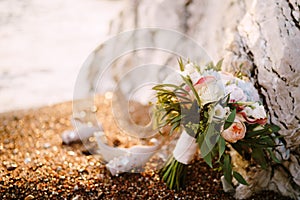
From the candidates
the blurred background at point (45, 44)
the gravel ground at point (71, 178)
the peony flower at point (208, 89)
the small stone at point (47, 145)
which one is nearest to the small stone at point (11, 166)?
the gravel ground at point (71, 178)

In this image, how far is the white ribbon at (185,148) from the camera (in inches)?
78.5

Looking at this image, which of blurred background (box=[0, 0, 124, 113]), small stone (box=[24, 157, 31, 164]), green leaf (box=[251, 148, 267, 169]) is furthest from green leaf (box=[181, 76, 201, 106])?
blurred background (box=[0, 0, 124, 113])

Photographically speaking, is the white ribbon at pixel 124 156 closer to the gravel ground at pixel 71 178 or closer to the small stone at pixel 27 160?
the gravel ground at pixel 71 178

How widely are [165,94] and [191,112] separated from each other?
0.48 ft

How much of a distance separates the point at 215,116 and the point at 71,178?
2.54 feet

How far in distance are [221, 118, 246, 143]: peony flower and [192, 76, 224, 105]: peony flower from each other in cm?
13

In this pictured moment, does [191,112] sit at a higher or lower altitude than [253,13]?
lower

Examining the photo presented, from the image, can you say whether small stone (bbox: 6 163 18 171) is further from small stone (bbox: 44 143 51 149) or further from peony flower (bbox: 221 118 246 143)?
peony flower (bbox: 221 118 246 143)

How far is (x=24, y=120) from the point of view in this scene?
2.77 metres

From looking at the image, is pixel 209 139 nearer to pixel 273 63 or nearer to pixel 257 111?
pixel 257 111

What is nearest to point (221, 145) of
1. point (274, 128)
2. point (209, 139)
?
point (209, 139)

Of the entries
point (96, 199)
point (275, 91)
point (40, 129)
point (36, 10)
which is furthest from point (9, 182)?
point (36, 10)

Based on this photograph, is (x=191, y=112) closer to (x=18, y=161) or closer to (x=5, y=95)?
(x=18, y=161)

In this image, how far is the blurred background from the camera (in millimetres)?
3287
